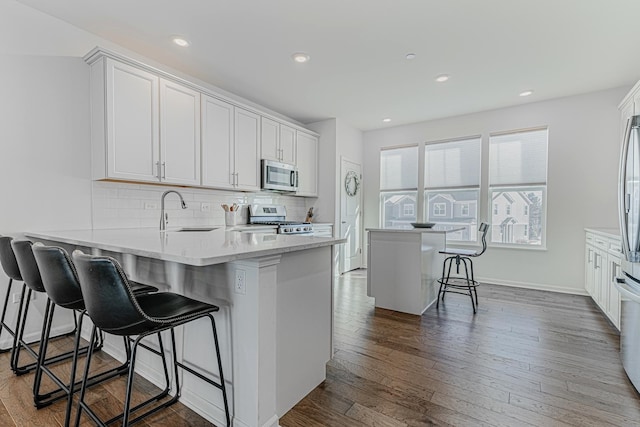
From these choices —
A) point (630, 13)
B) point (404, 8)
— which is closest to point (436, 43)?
point (404, 8)

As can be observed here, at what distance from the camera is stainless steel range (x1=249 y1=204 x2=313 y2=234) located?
4208 mm

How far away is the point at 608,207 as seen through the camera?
12.6ft

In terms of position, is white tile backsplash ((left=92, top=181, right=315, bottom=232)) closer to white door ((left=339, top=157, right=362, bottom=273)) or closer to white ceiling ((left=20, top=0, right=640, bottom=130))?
white ceiling ((left=20, top=0, right=640, bottom=130))

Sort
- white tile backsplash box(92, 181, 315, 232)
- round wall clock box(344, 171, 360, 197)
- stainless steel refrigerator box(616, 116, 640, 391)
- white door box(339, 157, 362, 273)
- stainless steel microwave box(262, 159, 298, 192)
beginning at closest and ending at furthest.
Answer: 1. stainless steel refrigerator box(616, 116, 640, 391)
2. white tile backsplash box(92, 181, 315, 232)
3. stainless steel microwave box(262, 159, 298, 192)
4. white door box(339, 157, 362, 273)
5. round wall clock box(344, 171, 360, 197)

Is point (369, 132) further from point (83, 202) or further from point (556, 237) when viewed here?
point (83, 202)

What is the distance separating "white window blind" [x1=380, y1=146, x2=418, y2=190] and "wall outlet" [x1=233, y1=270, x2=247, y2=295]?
4529 millimetres

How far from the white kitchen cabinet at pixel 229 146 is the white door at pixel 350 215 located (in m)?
1.82

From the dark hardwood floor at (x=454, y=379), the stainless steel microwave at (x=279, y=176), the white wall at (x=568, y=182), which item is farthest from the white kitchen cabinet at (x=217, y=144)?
the white wall at (x=568, y=182)

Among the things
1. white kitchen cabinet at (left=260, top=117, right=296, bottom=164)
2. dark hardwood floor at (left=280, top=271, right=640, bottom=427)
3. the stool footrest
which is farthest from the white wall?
white kitchen cabinet at (left=260, top=117, right=296, bottom=164)

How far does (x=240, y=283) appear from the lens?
1451 millimetres

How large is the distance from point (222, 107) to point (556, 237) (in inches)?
193

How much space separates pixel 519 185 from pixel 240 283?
463 cm

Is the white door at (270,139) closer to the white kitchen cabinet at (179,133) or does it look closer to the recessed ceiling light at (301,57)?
the white kitchen cabinet at (179,133)

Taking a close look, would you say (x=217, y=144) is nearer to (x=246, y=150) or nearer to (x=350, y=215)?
(x=246, y=150)
